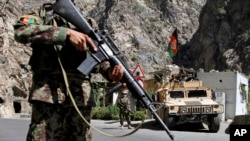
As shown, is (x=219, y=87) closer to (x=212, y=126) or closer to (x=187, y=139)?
(x=212, y=126)

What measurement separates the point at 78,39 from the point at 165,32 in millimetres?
86885

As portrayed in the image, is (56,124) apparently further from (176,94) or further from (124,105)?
(176,94)

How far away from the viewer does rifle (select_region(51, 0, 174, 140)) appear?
11.2 feet

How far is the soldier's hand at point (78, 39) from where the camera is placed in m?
3.25

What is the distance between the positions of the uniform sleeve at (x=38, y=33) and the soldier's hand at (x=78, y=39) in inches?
1.6

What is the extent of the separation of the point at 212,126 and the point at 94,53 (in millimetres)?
12987

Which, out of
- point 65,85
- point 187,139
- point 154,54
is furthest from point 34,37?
point 154,54

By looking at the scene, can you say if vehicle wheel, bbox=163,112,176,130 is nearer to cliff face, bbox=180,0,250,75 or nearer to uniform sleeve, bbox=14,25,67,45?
uniform sleeve, bbox=14,25,67,45

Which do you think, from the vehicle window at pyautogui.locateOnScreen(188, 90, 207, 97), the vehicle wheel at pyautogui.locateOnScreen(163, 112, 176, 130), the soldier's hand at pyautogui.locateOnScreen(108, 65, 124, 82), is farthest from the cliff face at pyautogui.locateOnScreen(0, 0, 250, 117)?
the soldier's hand at pyautogui.locateOnScreen(108, 65, 124, 82)

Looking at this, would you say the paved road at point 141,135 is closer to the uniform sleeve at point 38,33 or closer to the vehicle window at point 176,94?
the vehicle window at point 176,94

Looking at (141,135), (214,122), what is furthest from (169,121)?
(141,135)

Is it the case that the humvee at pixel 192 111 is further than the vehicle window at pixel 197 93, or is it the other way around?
the vehicle window at pixel 197 93

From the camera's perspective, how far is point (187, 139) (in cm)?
1243

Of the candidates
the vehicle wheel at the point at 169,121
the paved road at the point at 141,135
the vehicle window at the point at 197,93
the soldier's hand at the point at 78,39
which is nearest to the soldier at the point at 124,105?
the paved road at the point at 141,135
